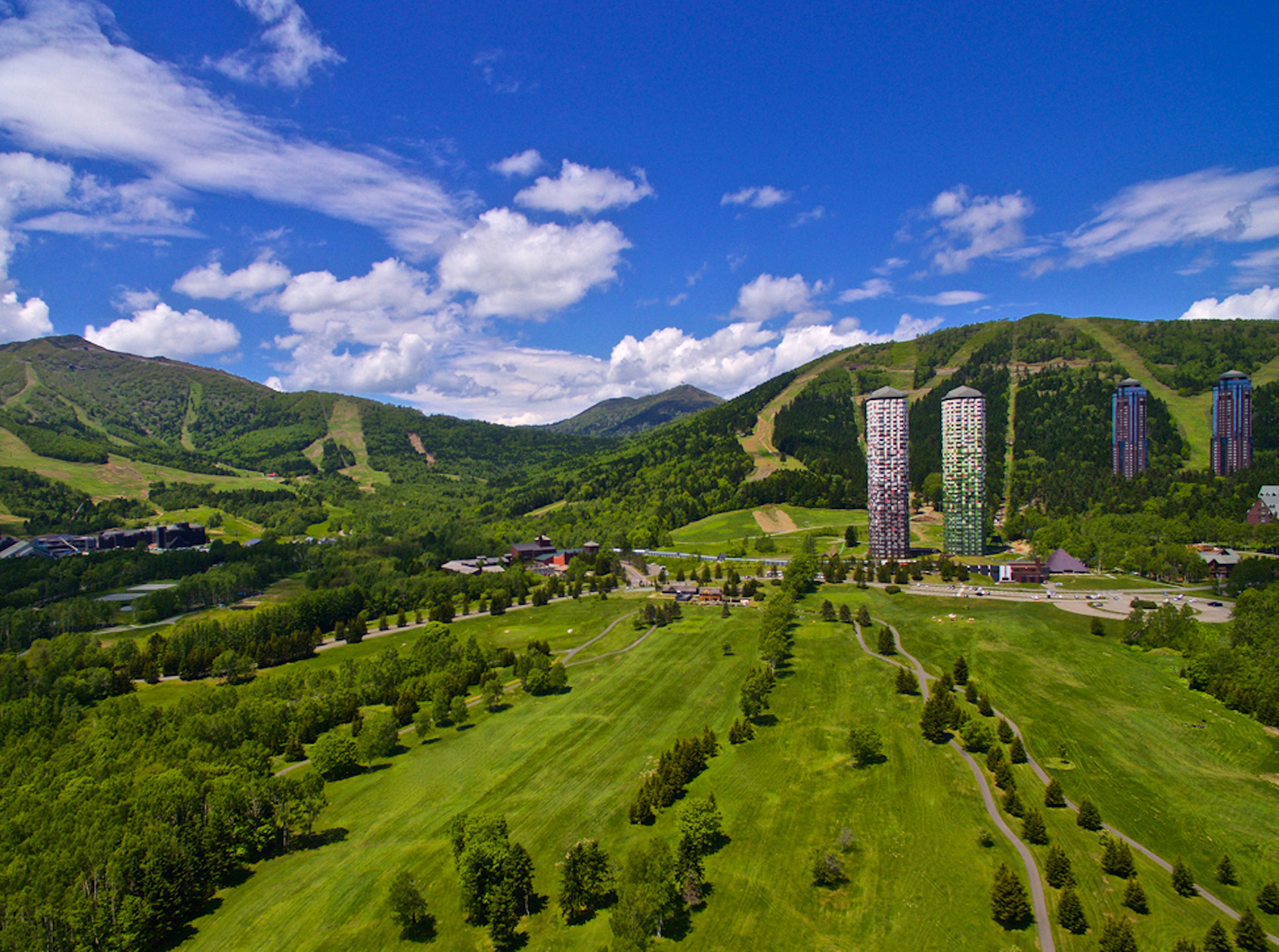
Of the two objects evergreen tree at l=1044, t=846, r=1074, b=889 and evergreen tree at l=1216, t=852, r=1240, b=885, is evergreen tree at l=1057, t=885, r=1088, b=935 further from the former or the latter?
evergreen tree at l=1216, t=852, r=1240, b=885

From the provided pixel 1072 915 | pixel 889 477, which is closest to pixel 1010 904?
pixel 1072 915

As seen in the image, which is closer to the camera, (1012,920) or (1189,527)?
(1012,920)

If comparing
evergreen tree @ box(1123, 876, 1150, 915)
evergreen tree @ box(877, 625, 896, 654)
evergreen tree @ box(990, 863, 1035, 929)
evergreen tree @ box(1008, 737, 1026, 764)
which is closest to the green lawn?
evergreen tree @ box(990, 863, 1035, 929)

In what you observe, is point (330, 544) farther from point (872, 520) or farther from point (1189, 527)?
point (1189, 527)

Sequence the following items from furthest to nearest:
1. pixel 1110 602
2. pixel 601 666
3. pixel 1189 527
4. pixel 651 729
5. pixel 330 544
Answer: pixel 330 544, pixel 1189 527, pixel 1110 602, pixel 601 666, pixel 651 729

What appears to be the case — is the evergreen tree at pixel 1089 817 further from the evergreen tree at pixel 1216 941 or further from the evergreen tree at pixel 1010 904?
the evergreen tree at pixel 1010 904

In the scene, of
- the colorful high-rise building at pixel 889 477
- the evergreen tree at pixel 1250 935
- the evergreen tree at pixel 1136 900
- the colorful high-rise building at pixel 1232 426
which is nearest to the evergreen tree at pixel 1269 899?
the evergreen tree at pixel 1250 935

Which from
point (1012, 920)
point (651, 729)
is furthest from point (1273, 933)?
point (651, 729)
